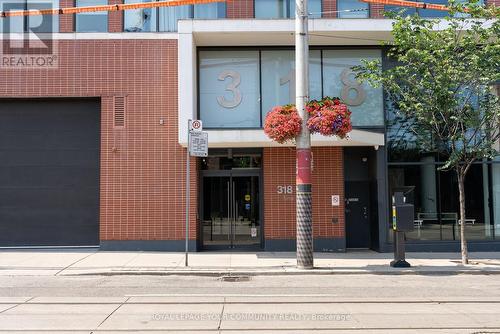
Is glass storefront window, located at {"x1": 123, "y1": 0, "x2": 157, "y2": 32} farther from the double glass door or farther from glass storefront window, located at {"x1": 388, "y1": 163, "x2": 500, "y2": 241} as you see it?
glass storefront window, located at {"x1": 388, "y1": 163, "x2": 500, "y2": 241}

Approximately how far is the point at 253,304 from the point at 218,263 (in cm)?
507

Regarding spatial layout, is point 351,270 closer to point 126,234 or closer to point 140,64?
point 126,234

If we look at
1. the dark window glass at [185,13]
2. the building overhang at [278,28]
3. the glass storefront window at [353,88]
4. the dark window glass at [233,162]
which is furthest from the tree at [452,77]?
the dark window glass at [185,13]

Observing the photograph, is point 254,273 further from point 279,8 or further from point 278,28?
point 279,8

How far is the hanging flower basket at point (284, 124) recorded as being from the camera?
12.5 metres

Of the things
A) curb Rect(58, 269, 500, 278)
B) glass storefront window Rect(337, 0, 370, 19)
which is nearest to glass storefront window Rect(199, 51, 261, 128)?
glass storefront window Rect(337, 0, 370, 19)

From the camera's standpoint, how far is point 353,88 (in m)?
16.4

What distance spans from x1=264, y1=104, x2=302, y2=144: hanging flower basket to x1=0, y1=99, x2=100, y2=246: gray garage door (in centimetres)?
645

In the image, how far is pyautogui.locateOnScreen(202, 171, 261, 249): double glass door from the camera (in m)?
16.3

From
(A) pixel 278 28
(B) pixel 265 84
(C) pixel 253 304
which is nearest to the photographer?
(C) pixel 253 304

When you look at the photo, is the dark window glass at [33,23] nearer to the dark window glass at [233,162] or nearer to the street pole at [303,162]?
the dark window glass at [233,162]

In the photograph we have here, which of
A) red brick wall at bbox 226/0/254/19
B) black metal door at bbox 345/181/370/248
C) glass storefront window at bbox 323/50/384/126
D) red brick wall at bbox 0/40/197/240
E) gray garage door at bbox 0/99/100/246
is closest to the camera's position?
red brick wall at bbox 0/40/197/240

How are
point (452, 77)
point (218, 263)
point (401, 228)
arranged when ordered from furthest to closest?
point (218, 263) < point (452, 77) < point (401, 228)

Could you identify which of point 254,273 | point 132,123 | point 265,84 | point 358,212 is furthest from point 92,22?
point 358,212
